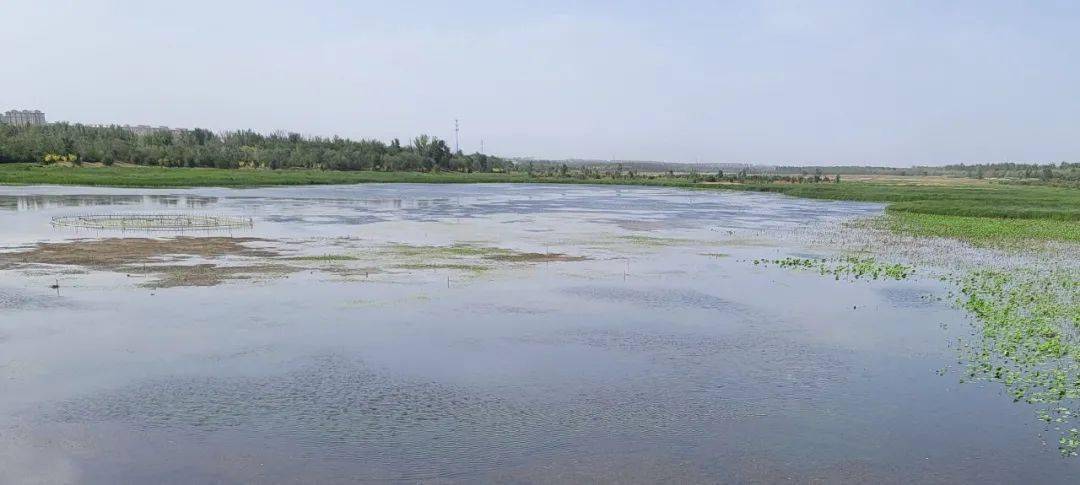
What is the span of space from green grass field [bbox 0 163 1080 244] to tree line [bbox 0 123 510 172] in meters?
7.40

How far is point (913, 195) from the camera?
276 feet

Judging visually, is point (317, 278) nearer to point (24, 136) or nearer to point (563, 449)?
point (563, 449)

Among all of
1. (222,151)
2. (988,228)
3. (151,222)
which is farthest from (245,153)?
(988,228)

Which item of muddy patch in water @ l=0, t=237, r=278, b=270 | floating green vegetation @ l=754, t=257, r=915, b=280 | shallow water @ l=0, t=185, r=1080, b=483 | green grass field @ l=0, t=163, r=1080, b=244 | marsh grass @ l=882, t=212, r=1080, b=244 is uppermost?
green grass field @ l=0, t=163, r=1080, b=244

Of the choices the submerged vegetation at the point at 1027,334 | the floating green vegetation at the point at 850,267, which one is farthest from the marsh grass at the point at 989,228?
the submerged vegetation at the point at 1027,334

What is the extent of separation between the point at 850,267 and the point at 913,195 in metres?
59.4

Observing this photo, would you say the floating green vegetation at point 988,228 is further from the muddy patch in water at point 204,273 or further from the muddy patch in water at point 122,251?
the muddy patch in water at point 122,251

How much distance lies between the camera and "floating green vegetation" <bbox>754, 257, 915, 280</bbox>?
29.9 m

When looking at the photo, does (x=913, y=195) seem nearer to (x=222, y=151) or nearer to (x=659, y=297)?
(x=659, y=297)

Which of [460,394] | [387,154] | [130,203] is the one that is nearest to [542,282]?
[460,394]

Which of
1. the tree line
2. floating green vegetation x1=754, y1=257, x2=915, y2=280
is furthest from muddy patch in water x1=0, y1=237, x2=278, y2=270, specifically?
the tree line

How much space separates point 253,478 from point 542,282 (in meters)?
17.0

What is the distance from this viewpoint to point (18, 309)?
21219 mm

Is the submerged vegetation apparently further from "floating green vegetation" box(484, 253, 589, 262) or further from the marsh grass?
the marsh grass
